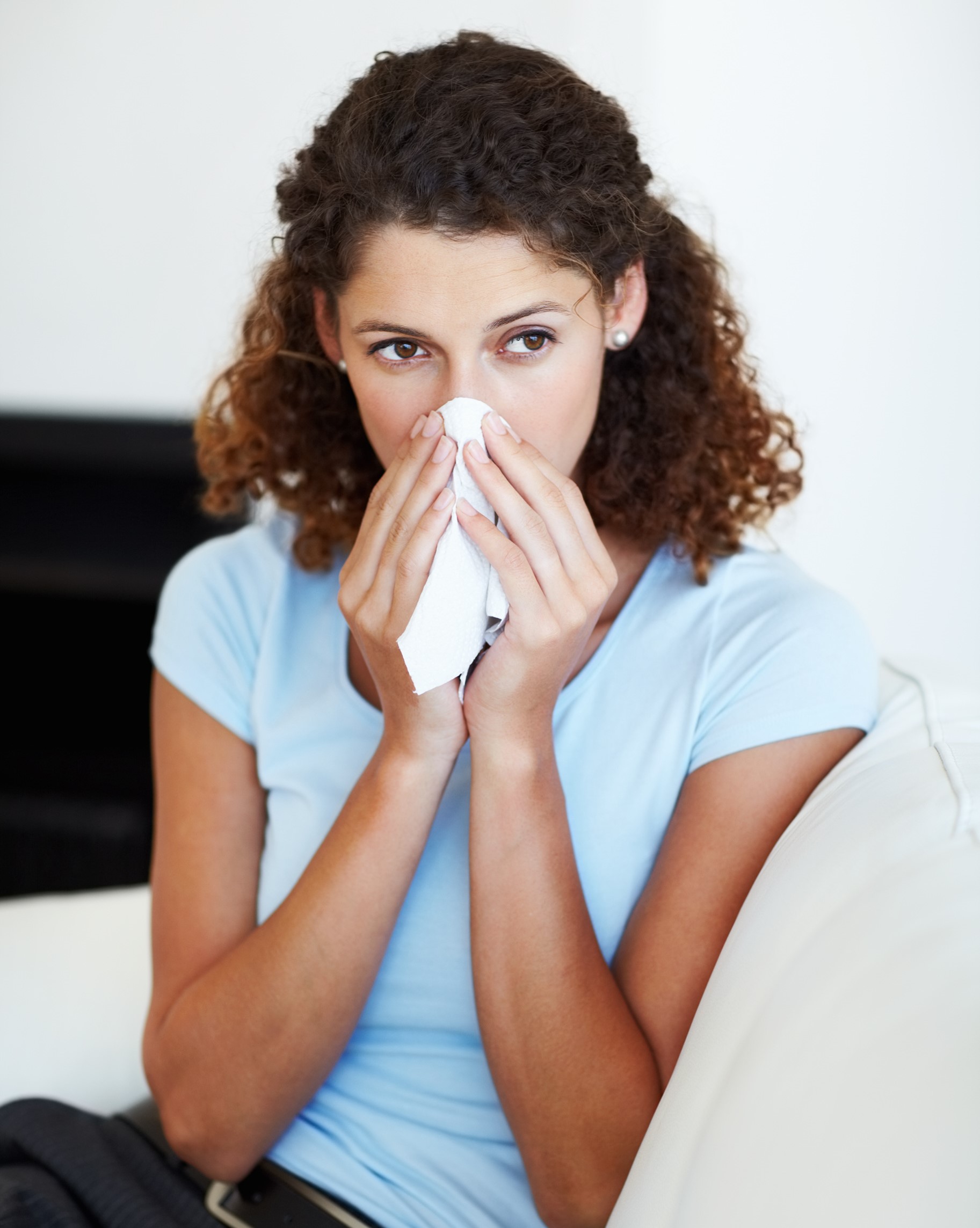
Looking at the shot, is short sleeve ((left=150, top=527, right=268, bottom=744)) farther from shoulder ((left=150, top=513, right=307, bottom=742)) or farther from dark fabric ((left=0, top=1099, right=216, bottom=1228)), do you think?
dark fabric ((left=0, top=1099, right=216, bottom=1228))

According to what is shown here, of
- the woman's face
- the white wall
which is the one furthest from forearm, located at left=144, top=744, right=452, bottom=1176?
the white wall

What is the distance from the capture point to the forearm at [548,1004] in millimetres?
890

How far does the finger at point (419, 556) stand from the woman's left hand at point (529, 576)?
0.02 m

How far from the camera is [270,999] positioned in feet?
3.22

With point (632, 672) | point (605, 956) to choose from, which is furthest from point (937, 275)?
point (605, 956)

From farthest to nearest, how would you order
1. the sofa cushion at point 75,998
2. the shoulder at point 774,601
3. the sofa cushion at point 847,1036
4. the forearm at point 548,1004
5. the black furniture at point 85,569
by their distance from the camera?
the black furniture at point 85,569
the sofa cushion at point 75,998
the shoulder at point 774,601
the forearm at point 548,1004
the sofa cushion at point 847,1036

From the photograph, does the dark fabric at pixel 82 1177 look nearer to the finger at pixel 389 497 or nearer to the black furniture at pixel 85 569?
the finger at pixel 389 497

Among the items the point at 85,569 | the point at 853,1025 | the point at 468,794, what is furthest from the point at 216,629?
the point at 85,569

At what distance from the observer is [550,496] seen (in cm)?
93

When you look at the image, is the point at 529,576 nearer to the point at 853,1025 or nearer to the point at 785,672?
the point at 785,672

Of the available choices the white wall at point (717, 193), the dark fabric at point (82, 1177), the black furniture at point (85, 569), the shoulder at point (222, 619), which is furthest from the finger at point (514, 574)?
the black furniture at point (85, 569)

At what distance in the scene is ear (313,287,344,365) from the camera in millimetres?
1114

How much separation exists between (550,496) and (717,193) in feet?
4.38

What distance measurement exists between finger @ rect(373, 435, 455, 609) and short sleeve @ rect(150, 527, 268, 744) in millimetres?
316
